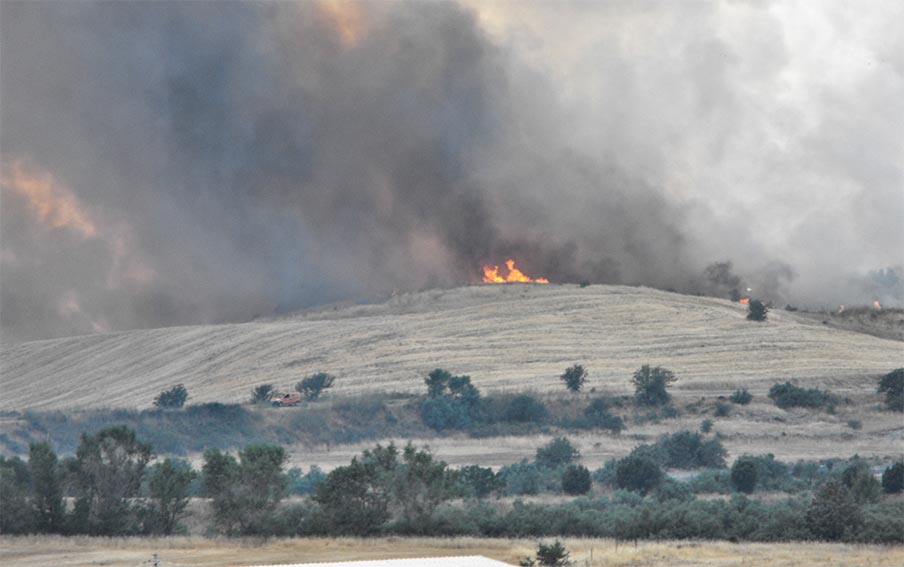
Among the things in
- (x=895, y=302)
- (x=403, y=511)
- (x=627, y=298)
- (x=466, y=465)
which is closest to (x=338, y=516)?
(x=403, y=511)

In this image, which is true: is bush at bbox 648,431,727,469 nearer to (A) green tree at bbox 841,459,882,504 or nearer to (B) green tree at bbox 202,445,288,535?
(A) green tree at bbox 841,459,882,504

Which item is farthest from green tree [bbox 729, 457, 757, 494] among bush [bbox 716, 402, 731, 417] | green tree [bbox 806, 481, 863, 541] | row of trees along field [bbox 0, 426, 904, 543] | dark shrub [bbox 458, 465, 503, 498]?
bush [bbox 716, 402, 731, 417]

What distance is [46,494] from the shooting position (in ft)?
186

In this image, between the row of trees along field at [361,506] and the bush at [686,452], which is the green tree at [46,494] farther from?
the bush at [686,452]

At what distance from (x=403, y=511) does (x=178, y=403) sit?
41936 mm

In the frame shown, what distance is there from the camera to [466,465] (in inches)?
3041

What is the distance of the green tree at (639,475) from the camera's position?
68.9 metres

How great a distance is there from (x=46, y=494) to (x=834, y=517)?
3233 centimetres

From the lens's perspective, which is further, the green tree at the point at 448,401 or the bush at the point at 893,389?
the bush at the point at 893,389

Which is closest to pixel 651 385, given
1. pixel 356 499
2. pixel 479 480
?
pixel 479 480

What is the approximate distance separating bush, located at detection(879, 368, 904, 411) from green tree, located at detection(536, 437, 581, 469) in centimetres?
2250

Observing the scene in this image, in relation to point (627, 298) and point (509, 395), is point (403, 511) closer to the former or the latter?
point (509, 395)

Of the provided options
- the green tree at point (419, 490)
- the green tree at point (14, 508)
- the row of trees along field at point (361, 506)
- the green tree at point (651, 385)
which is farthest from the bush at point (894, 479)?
the green tree at point (14, 508)

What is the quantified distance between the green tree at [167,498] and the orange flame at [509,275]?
73.5m
